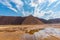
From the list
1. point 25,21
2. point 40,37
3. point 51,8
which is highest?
point 51,8

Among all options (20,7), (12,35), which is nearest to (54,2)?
(20,7)

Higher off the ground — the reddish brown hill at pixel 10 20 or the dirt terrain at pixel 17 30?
the reddish brown hill at pixel 10 20

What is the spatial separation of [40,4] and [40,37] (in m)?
0.56

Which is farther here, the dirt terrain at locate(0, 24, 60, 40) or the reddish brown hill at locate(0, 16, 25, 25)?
the reddish brown hill at locate(0, 16, 25, 25)

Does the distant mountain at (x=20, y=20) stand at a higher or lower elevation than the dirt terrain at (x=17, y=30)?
higher

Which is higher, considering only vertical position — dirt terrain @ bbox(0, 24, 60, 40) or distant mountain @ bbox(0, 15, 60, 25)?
Answer: distant mountain @ bbox(0, 15, 60, 25)

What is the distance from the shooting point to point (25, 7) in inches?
82.9

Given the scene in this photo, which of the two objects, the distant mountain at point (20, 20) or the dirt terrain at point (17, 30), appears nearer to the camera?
the dirt terrain at point (17, 30)

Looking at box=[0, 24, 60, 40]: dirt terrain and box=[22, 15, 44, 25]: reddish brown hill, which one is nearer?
box=[0, 24, 60, 40]: dirt terrain

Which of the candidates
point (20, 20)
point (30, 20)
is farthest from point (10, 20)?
point (30, 20)

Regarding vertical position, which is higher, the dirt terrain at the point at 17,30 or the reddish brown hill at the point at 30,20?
the reddish brown hill at the point at 30,20

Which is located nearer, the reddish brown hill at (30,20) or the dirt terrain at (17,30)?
the dirt terrain at (17,30)

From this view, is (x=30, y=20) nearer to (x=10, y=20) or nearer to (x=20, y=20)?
(x=20, y=20)

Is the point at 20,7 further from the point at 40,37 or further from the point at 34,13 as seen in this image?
the point at 40,37
